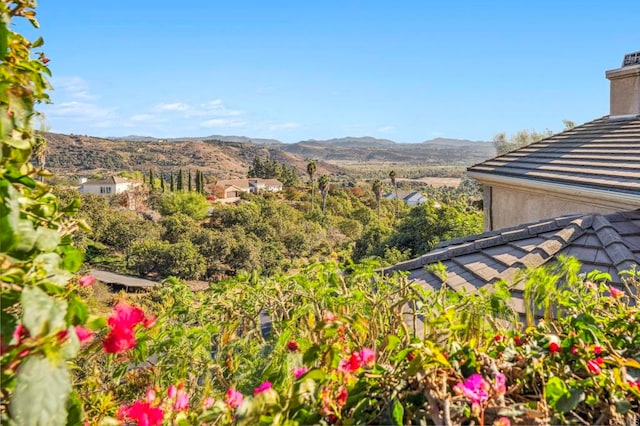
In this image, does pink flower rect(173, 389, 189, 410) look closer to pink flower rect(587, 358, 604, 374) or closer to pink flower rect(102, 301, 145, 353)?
pink flower rect(102, 301, 145, 353)

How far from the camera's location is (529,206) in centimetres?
675

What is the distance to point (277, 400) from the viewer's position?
102cm

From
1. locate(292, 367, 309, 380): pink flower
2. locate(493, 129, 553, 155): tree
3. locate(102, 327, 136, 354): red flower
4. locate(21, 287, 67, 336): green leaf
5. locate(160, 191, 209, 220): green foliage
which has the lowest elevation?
locate(160, 191, 209, 220): green foliage

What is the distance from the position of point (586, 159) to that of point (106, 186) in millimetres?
58470

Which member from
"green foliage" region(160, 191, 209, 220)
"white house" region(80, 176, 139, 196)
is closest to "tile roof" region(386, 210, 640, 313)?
"green foliage" region(160, 191, 209, 220)

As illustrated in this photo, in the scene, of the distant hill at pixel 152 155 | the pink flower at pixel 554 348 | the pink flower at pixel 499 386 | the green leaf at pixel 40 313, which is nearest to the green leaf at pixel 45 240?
the green leaf at pixel 40 313

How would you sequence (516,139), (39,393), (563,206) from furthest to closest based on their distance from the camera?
(516,139) → (563,206) → (39,393)

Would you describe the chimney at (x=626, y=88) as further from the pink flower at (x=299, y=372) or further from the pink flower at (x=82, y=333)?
the pink flower at (x=82, y=333)

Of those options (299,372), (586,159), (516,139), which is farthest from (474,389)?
(516,139)

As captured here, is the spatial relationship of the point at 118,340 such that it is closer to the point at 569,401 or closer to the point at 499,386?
the point at 499,386

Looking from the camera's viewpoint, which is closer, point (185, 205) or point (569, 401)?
point (569, 401)

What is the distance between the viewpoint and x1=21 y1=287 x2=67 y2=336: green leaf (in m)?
0.77

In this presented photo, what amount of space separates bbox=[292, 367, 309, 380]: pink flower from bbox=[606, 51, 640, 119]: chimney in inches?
376

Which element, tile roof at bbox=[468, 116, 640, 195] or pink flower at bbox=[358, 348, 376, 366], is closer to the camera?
pink flower at bbox=[358, 348, 376, 366]
